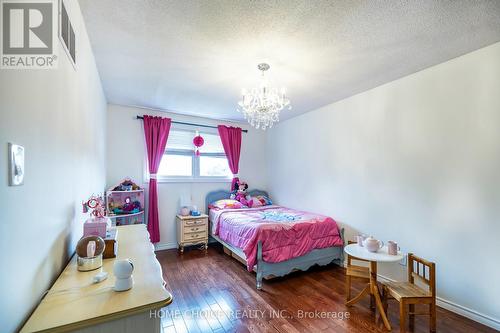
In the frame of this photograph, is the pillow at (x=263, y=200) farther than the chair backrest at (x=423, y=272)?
Yes

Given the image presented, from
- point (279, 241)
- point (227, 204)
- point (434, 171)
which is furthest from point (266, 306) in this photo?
point (434, 171)

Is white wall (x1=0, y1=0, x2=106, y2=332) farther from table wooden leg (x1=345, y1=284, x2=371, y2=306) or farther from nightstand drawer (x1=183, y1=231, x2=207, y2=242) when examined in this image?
table wooden leg (x1=345, y1=284, x2=371, y2=306)

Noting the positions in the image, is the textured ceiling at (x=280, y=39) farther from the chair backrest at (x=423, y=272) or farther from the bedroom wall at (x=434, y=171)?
the chair backrest at (x=423, y=272)

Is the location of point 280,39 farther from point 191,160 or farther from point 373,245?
point 191,160

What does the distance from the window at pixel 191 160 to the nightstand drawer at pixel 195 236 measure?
1.04 meters

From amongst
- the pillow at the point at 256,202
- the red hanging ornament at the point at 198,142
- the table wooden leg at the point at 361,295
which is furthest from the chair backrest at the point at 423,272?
the red hanging ornament at the point at 198,142

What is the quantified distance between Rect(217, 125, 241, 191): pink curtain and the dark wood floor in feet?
6.78

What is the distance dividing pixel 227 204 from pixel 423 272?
295cm

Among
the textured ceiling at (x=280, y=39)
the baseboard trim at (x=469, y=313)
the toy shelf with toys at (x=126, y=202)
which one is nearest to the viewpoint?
the textured ceiling at (x=280, y=39)

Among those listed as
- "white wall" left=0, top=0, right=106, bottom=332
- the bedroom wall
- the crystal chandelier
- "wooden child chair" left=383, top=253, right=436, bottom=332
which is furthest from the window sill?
"wooden child chair" left=383, top=253, right=436, bottom=332

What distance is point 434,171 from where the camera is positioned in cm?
243

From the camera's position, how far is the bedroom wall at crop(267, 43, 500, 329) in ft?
6.81

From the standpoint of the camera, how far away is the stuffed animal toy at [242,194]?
4420 mm

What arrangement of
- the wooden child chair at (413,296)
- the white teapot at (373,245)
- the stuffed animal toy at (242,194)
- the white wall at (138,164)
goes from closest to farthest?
the wooden child chair at (413,296), the white teapot at (373,245), the white wall at (138,164), the stuffed animal toy at (242,194)
